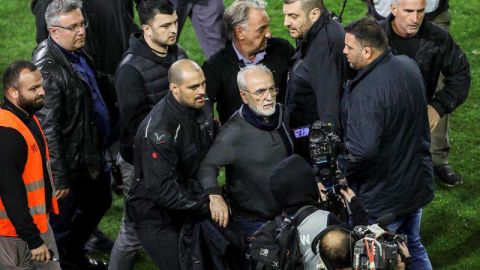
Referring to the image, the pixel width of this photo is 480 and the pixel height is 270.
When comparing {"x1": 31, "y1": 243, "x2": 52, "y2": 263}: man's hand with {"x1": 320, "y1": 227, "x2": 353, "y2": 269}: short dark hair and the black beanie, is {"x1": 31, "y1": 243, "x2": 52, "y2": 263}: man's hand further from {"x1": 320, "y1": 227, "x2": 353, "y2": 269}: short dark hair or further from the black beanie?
{"x1": 320, "y1": 227, "x2": 353, "y2": 269}: short dark hair

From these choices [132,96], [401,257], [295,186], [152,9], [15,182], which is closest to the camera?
[401,257]

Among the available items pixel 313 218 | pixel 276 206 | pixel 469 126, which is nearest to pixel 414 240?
pixel 276 206

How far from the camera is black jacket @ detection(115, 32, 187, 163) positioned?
256 inches

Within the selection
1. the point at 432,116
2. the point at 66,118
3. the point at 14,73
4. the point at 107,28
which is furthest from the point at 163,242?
the point at 107,28

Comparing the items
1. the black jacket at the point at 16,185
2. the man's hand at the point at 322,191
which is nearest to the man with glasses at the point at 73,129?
the black jacket at the point at 16,185

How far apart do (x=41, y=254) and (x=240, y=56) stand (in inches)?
80.7

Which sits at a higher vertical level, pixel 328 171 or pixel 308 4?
pixel 308 4

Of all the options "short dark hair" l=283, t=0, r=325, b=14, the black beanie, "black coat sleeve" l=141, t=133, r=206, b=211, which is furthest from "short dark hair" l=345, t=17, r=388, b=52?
"black coat sleeve" l=141, t=133, r=206, b=211

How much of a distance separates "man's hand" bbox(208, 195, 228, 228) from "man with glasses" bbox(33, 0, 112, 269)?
1.29 m

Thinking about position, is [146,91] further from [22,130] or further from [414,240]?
[414,240]

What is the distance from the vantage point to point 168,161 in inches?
230

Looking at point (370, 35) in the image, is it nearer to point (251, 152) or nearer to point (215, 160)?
point (251, 152)

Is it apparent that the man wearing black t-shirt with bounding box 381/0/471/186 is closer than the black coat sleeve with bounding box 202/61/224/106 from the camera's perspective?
Yes

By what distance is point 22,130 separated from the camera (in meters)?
→ 5.73
